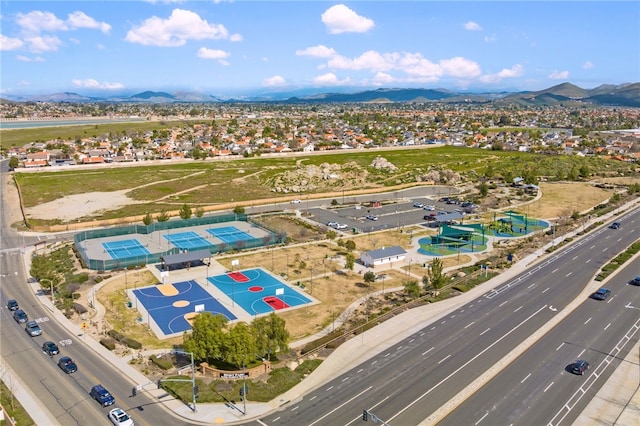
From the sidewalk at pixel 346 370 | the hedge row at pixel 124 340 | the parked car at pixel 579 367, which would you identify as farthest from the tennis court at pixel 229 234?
the parked car at pixel 579 367

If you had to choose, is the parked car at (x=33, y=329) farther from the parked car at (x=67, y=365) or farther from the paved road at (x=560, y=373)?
the paved road at (x=560, y=373)

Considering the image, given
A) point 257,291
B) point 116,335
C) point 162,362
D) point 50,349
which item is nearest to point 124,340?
point 116,335

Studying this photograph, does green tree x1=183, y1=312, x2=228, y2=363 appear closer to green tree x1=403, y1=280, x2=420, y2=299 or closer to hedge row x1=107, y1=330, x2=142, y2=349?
hedge row x1=107, y1=330, x2=142, y2=349

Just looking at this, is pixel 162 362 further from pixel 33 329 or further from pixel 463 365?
pixel 463 365

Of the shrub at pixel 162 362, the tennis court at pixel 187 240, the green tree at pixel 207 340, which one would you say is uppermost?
the green tree at pixel 207 340

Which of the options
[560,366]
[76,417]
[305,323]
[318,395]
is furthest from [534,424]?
[76,417]

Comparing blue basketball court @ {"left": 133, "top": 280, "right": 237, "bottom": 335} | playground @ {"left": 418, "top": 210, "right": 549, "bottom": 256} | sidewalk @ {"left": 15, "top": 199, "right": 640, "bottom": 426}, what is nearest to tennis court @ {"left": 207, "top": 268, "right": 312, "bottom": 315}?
blue basketball court @ {"left": 133, "top": 280, "right": 237, "bottom": 335}
